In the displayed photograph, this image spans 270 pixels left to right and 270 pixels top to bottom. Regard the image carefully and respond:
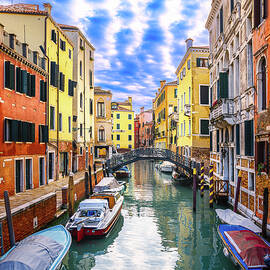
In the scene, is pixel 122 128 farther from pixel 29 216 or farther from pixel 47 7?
pixel 29 216

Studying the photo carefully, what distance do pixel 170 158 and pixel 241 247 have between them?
53.0 feet

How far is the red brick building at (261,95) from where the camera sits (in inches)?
371

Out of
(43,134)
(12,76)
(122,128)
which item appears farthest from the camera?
(122,128)

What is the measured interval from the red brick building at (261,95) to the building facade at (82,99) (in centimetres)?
1487

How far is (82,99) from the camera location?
24.6m

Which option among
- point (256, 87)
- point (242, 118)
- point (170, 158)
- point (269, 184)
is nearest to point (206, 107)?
point (170, 158)

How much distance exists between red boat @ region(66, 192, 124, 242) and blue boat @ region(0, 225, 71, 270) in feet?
6.60

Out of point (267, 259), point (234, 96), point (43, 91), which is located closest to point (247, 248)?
point (267, 259)

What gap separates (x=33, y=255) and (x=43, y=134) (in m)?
10.6

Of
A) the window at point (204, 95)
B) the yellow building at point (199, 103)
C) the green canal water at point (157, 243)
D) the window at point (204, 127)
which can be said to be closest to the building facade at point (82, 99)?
the green canal water at point (157, 243)

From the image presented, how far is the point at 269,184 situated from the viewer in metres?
9.23

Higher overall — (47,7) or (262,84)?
(47,7)

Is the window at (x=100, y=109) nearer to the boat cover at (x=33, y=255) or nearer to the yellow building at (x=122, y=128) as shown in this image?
the yellow building at (x=122, y=128)

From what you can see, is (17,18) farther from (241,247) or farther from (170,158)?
(241,247)
